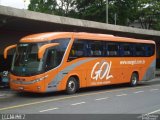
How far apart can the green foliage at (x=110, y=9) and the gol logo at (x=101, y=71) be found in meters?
36.5

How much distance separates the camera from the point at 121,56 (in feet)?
80.6

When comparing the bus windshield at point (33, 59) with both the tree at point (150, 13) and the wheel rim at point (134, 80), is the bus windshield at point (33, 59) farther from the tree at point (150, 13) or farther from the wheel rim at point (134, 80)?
the tree at point (150, 13)

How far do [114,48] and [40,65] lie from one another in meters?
6.72

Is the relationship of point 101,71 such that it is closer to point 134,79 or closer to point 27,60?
point 134,79

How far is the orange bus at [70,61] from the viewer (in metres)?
18.5

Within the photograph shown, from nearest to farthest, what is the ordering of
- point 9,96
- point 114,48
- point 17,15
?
1. point 9,96
2. point 17,15
3. point 114,48

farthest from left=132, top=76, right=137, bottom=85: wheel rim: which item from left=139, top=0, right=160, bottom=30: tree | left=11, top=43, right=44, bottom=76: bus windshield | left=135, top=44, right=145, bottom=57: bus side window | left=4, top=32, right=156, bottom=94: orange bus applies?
left=139, top=0, right=160, bottom=30: tree

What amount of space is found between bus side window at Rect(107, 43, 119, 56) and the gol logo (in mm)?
584

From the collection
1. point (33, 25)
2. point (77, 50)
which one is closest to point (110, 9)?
point (33, 25)

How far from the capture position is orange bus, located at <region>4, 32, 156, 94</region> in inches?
Answer: 728

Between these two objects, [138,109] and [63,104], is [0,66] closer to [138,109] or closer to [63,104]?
[63,104]

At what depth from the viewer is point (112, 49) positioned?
23734 millimetres

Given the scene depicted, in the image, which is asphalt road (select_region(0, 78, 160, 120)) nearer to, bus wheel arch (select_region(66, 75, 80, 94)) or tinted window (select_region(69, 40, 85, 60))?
bus wheel arch (select_region(66, 75, 80, 94))

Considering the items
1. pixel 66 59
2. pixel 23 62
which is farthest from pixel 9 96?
pixel 66 59
